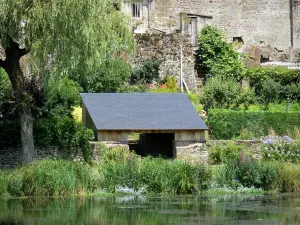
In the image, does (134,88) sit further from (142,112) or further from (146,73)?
(142,112)

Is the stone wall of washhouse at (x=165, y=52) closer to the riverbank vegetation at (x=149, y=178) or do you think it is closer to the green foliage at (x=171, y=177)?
the riverbank vegetation at (x=149, y=178)

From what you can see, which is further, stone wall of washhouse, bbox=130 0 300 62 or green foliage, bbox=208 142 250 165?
stone wall of washhouse, bbox=130 0 300 62

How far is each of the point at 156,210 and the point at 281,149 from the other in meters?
9.55

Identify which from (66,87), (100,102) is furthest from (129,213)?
(66,87)

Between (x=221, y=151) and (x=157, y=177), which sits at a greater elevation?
(x=221, y=151)

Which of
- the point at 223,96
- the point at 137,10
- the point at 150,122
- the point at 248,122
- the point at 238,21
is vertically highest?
the point at 137,10

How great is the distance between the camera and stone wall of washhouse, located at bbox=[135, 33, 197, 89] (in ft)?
137

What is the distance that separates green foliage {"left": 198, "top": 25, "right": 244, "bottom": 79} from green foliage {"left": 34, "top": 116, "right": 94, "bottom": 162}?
14602 mm

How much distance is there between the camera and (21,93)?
1021 inches

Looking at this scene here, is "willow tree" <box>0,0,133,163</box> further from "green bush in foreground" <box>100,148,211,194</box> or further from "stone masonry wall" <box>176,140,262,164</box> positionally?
"stone masonry wall" <box>176,140,262,164</box>

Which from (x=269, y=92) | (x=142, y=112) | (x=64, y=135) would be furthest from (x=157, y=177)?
(x=269, y=92)

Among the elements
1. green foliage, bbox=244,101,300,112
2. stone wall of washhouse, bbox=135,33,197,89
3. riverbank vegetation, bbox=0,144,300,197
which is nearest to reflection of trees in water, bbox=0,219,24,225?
riverbank vegetation, bbox=0,144,300,197

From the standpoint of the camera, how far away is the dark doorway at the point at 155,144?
106 feet

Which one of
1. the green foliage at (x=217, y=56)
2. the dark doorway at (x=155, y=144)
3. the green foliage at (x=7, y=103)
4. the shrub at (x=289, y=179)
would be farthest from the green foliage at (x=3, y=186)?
the green foliage at (x=217, y=56)
